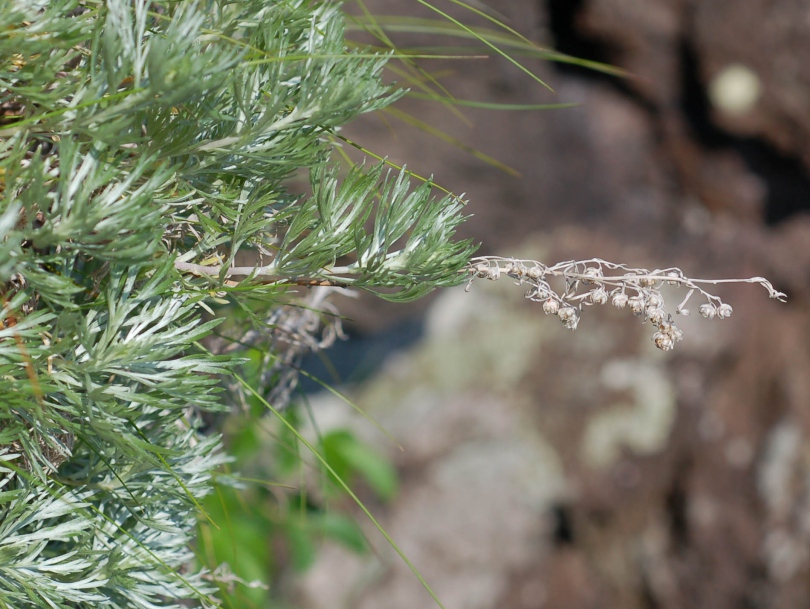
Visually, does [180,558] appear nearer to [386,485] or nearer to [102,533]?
[102,533]

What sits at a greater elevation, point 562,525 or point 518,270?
point 518,270

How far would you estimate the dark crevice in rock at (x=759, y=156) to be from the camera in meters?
1.72

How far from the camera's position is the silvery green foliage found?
256mm

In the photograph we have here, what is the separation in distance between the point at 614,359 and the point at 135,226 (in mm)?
1589

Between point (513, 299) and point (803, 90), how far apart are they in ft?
2.67

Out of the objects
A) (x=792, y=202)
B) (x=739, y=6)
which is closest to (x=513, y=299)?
(x=792, y=202)

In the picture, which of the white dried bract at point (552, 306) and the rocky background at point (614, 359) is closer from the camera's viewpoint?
the white dried bract at point (552, 306)

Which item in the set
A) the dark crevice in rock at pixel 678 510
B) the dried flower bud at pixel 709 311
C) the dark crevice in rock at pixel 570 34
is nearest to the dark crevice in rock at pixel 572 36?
the dark crevice in rock at pixel 570 34

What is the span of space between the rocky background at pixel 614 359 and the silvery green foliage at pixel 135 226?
3.91ft

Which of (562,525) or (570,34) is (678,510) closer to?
(562,525)

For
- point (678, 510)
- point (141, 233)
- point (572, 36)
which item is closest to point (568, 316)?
point (141, 233)

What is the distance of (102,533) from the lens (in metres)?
0.34

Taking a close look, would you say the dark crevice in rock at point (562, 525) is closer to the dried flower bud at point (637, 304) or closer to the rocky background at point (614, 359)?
the rocky background at point (614, 359)

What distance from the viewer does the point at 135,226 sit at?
254 mm
